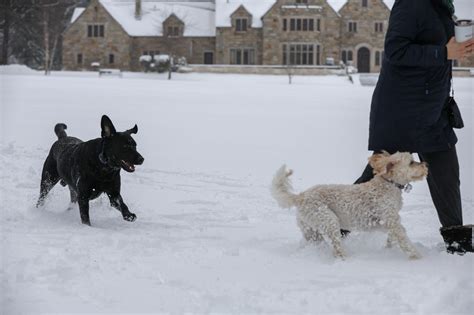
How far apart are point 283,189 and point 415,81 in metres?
1.19

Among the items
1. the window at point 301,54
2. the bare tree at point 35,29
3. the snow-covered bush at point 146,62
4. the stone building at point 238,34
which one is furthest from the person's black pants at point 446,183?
the window at point 301,54

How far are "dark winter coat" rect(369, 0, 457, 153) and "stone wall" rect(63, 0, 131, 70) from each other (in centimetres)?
4731

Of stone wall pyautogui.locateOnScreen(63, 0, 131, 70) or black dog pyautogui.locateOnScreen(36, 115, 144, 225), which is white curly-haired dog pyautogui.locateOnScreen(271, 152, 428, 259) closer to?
black dog pyautogui.locateOnScreen(36, 115, 144, 225)

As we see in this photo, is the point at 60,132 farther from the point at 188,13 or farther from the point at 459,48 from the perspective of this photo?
the point at 188,13

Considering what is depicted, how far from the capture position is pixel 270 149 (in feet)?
39.2

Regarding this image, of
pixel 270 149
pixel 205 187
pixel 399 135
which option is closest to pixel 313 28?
pixel 270 149

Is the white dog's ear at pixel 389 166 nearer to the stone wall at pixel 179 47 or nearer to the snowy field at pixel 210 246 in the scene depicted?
the snowy field at pixel 210 246

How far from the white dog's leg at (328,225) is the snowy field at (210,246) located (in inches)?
3.8

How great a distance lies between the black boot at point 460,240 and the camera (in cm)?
438

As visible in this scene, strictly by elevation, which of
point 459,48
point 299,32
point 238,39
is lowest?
point 459,48

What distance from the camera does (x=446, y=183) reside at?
455cm

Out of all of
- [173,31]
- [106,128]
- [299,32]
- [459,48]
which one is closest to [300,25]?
[299,32]

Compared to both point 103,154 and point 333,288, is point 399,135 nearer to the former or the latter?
point 333,288

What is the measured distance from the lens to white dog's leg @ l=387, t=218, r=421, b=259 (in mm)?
4379
